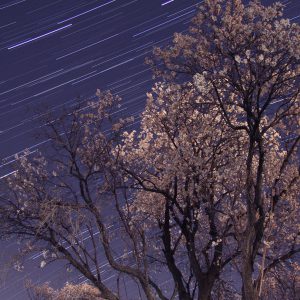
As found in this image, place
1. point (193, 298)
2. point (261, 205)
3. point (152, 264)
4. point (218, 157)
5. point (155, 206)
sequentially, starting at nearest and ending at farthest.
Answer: point (261, 205) → point (218, 157) → point (193, 298) → point (155, 206) → point (152, 264)

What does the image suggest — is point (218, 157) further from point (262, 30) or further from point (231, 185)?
point (262, 30)

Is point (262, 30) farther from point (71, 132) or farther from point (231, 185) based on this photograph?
point (71, 132)

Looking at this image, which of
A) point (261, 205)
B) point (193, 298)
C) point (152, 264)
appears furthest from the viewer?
point (152, 264)

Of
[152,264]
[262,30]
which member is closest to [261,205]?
[262,30]

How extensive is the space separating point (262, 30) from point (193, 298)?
10.1 metres

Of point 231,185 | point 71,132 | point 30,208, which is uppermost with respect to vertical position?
point 71,132

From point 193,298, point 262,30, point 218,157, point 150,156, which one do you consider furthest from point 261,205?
point 150,156

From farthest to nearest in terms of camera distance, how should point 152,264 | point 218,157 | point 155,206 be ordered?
1. point 152,264
2. point 155,206
3. point 218,157

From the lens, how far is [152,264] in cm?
2109

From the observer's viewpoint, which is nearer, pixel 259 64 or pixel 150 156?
pixel 259 64

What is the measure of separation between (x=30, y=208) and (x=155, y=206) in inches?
202

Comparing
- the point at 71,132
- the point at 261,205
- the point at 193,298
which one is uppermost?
the point at 71,132

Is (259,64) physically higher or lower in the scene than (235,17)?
lower

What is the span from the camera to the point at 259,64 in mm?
12539
